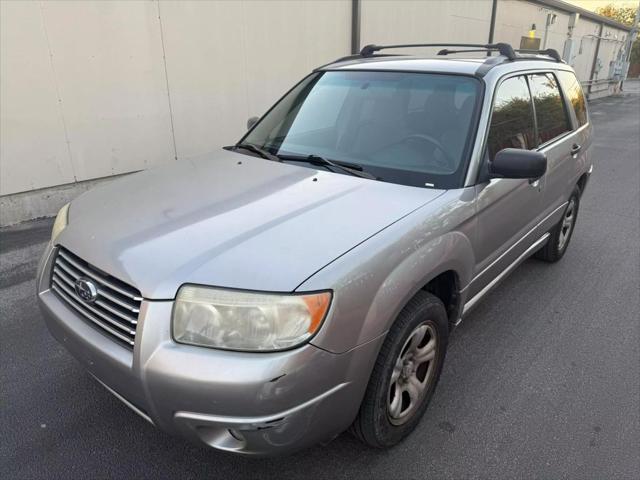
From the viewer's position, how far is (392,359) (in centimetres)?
204

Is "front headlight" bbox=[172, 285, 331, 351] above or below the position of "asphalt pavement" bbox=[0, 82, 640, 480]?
above

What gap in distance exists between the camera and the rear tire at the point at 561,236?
168 inches

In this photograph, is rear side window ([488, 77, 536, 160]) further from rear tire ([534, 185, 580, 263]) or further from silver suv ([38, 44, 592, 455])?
rear tire ([534, 185, 580, 263])

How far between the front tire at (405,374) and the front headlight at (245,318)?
0.47 m

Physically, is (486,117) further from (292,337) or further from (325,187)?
(292,337)

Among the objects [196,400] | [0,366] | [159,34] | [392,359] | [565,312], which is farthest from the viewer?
[159,34]

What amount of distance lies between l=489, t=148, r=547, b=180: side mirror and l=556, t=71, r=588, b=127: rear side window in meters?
1.90

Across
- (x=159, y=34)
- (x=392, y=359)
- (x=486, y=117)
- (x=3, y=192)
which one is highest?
(x=159, y=34)

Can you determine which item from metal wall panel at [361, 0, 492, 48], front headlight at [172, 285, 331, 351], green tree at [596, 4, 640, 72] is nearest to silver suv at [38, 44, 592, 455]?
front headlight at [172, 285, 331, 351]

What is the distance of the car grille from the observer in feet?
6.02

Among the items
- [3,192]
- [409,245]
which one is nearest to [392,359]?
[409,245]

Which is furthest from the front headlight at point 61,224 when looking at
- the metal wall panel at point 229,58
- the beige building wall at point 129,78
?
the metal wall panel at point 229,58

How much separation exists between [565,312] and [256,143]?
2619 mm

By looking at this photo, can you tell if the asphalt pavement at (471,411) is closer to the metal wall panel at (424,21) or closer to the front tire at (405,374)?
the front tire at (405,374)
